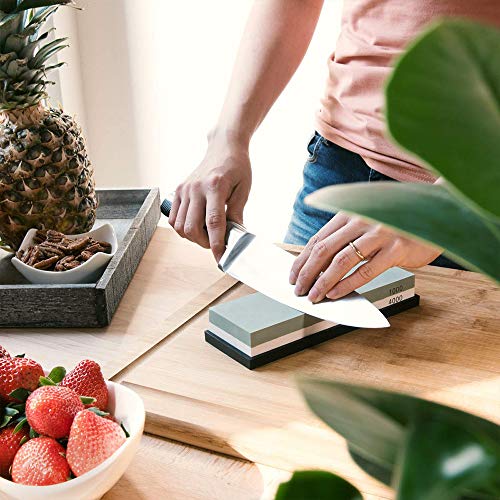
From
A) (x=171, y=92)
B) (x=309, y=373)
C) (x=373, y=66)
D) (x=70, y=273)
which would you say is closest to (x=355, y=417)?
(x=309, y=373)

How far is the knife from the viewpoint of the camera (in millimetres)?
964

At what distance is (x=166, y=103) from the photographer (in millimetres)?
2684

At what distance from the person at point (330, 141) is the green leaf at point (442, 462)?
2.57 feet

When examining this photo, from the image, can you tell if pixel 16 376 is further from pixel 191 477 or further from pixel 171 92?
pixel 171 92

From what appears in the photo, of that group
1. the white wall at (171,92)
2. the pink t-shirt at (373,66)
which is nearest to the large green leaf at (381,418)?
the pink t-shirt at (373,66)

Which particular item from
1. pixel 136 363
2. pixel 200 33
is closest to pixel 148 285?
pixel 136 363

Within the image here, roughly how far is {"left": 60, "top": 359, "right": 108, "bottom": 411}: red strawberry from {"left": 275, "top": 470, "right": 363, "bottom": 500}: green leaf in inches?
20.0

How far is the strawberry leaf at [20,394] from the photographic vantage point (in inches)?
28.4

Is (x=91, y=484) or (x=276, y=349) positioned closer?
→ (x=91, y=484)

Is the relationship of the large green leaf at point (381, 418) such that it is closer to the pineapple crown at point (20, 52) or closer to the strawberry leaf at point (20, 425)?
the strawberry leaf at point (20, 425)

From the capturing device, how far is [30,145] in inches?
48.6

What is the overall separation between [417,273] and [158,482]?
599 millimetres

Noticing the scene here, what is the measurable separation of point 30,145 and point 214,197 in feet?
1.02

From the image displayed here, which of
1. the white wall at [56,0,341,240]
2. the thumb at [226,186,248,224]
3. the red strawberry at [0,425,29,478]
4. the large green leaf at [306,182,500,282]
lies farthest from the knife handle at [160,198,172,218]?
the white wall at [56,0,341,240]
